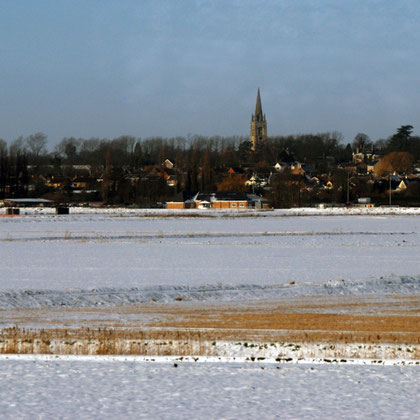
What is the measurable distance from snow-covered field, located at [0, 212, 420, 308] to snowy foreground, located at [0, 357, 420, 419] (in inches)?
328

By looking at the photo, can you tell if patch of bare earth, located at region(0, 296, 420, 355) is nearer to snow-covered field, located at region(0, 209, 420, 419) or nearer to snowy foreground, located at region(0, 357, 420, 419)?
snow-covered field, located at region(0, 209, 420, 419)

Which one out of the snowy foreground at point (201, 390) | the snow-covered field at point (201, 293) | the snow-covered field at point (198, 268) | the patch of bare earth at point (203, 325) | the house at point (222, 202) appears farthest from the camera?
the house at point (222, 202)

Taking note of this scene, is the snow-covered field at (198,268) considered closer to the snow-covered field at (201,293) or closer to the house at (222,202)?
the snow-covered field at (201,293)

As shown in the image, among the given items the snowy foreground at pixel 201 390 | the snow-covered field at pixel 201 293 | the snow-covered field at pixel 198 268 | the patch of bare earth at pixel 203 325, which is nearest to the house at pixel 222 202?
the snow-covered field at pixel 201 293

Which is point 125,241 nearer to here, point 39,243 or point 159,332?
point 39,243

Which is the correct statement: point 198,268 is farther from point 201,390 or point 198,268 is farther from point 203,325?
point 201,390

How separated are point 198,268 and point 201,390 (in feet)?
55.4

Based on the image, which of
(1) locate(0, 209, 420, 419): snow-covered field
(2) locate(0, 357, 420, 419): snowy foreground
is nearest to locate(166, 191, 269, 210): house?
(1) locate(0, 209, 420, 419): snow-covered field

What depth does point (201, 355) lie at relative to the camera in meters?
12.6

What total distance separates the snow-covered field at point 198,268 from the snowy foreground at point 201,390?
834 cm

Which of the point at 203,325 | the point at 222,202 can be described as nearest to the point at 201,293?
the point at 203,325

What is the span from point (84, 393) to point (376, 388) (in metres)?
3.83

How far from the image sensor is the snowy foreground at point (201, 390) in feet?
29.7

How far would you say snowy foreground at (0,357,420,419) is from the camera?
904 cm
